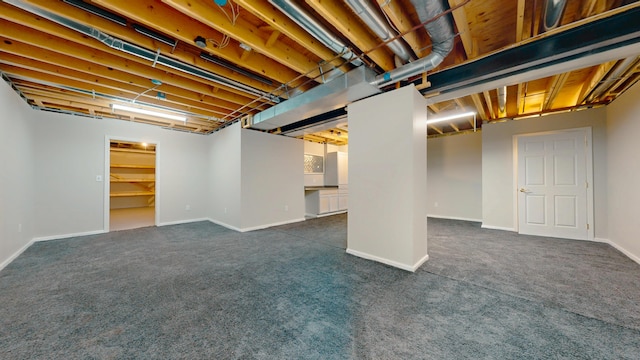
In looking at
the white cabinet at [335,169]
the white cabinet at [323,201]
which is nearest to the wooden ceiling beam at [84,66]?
the white cabinet at [323,201]

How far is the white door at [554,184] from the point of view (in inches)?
158

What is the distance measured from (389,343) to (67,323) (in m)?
2.48

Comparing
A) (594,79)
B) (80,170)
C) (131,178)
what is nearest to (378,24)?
(594,79)

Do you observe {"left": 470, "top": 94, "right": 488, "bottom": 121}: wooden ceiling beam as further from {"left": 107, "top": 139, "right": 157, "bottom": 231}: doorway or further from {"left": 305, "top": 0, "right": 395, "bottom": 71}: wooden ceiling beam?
{"left": 107, "top": 139, "right": 157, "bottom": 231}: doorway

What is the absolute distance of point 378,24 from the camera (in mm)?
1918

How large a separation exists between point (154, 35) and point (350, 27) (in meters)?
2.04

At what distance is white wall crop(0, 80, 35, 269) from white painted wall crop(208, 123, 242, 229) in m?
3.04

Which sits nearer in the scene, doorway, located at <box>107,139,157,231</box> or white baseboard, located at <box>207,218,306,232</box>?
white baseboard, located at <box>207,218,306,232</box>

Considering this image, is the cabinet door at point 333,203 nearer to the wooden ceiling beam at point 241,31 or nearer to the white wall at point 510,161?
the white wall at point 510,161

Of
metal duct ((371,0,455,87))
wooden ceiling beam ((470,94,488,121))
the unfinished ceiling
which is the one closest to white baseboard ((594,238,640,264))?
the unfinished ceiling

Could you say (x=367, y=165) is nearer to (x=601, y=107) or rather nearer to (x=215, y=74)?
(x=215, y=74)

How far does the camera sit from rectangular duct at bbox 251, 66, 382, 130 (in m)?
2.75

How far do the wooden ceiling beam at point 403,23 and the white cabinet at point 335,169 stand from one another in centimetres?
497

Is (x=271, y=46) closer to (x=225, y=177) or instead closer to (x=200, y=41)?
(x=200, y=41)
